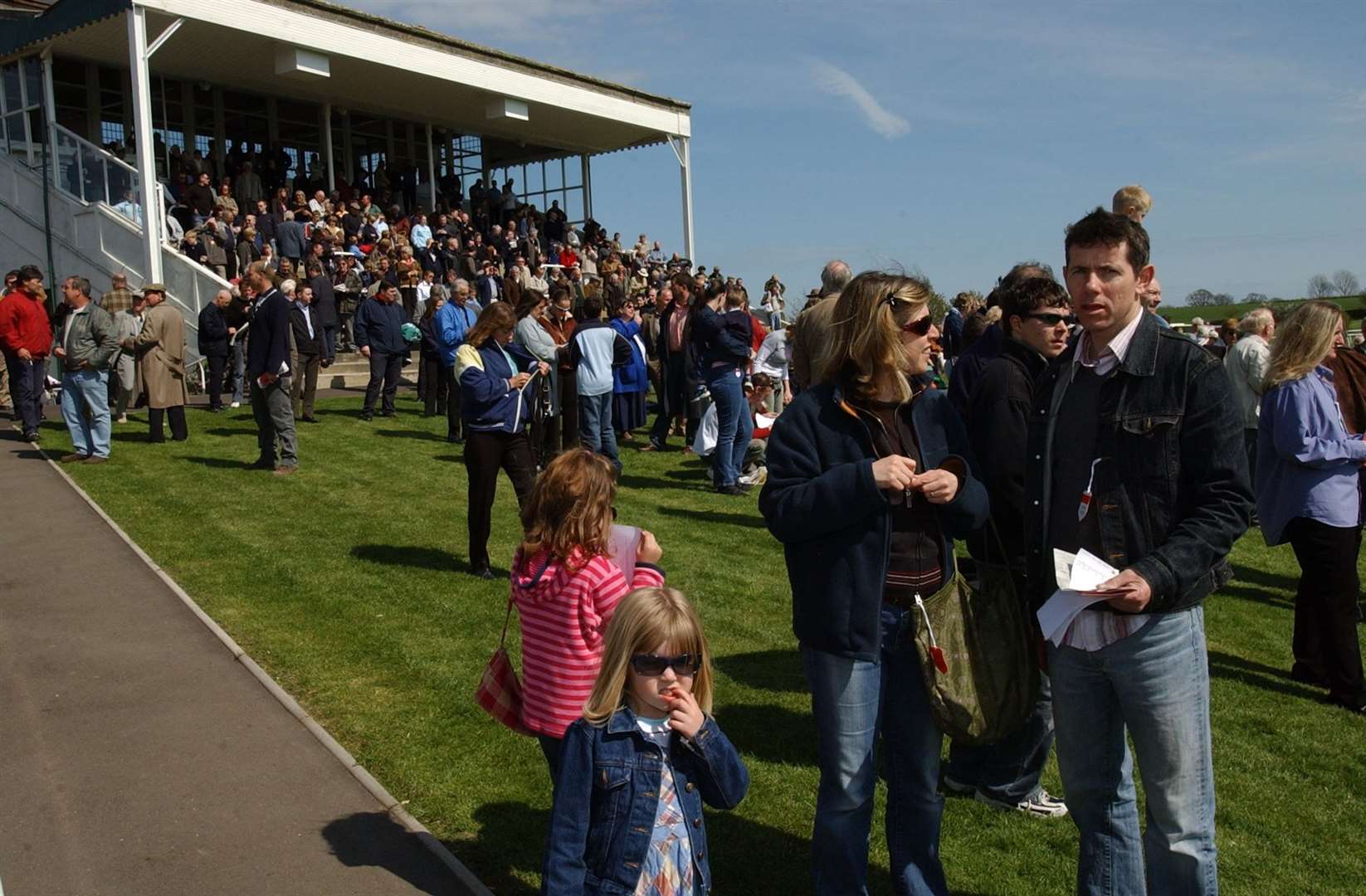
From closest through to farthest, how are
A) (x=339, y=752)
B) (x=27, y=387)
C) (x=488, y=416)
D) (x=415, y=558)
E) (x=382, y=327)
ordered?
(x=339, y=752)
(x=488, y=416)
(x=415, y=558)
(x=27, y=387)
(x=382, y=327)

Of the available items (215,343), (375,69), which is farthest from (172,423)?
(375,69)

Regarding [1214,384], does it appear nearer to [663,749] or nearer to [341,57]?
[663,749]

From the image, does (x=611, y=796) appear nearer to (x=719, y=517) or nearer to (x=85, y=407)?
(x=719, y=517)

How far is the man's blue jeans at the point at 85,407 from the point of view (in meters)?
11.9

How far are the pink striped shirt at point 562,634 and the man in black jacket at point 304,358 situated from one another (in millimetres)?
11421

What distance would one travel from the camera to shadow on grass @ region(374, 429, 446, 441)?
14.6 meters

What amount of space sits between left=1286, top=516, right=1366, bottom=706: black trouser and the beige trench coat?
37.7 ft

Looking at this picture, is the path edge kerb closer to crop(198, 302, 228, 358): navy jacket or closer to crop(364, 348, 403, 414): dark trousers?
crop(364, 348, 403, 414): dark trousers

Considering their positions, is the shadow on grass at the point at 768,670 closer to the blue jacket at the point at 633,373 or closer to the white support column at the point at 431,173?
the blue jacket at the point at 633,373

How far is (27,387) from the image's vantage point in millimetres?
13055

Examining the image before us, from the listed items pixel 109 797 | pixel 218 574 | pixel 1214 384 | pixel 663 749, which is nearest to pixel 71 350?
pixel 218 574

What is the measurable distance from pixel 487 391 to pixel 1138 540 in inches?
214

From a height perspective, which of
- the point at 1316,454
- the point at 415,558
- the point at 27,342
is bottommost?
the point at 415,558

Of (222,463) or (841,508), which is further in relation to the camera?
(222,463)
